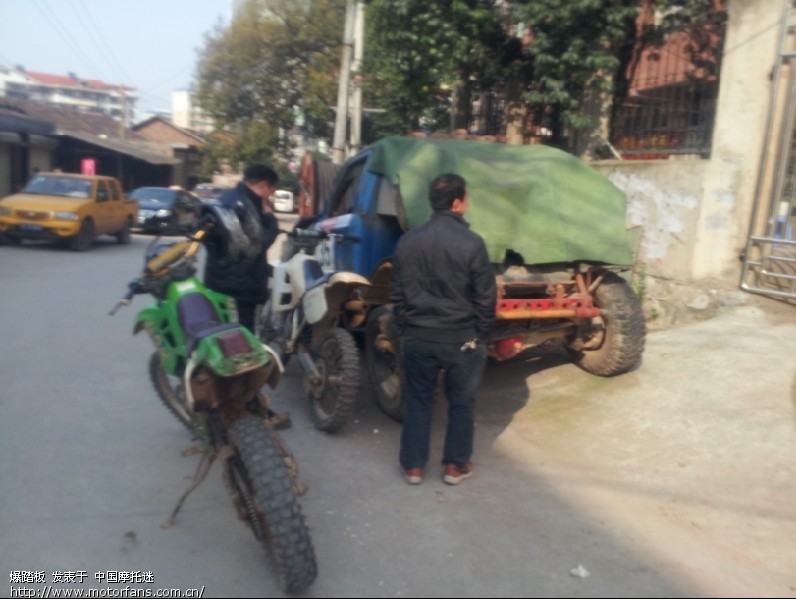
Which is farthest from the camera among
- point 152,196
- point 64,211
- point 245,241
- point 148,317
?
point 152,196

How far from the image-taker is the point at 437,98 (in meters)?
14.0

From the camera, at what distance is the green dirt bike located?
313cm

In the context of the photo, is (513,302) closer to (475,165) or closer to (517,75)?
(475,165)

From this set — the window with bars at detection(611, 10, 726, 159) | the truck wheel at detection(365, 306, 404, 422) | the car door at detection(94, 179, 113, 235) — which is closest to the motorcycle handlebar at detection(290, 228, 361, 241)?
the truck wheel at detection(365, 306, 404, 422)

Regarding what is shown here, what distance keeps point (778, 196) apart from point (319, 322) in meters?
4.75

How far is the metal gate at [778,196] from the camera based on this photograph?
7.04 meters

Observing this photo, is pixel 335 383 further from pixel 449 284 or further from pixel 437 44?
pixel 437 44

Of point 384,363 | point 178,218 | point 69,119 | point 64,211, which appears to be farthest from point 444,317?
point 69,119

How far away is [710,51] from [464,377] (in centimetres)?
694

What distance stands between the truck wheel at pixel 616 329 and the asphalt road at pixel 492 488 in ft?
0.76

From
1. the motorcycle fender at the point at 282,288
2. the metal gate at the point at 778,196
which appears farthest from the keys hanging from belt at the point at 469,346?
the metal gate at the point at 778,196

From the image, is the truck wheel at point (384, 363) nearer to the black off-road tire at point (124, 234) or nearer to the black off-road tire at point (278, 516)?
the black off-road tire at point (278, 516)

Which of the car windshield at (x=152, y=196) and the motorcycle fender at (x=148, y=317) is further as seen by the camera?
the car windshield at (x=152, y=196)

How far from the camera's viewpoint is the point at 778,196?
7.20 meters
